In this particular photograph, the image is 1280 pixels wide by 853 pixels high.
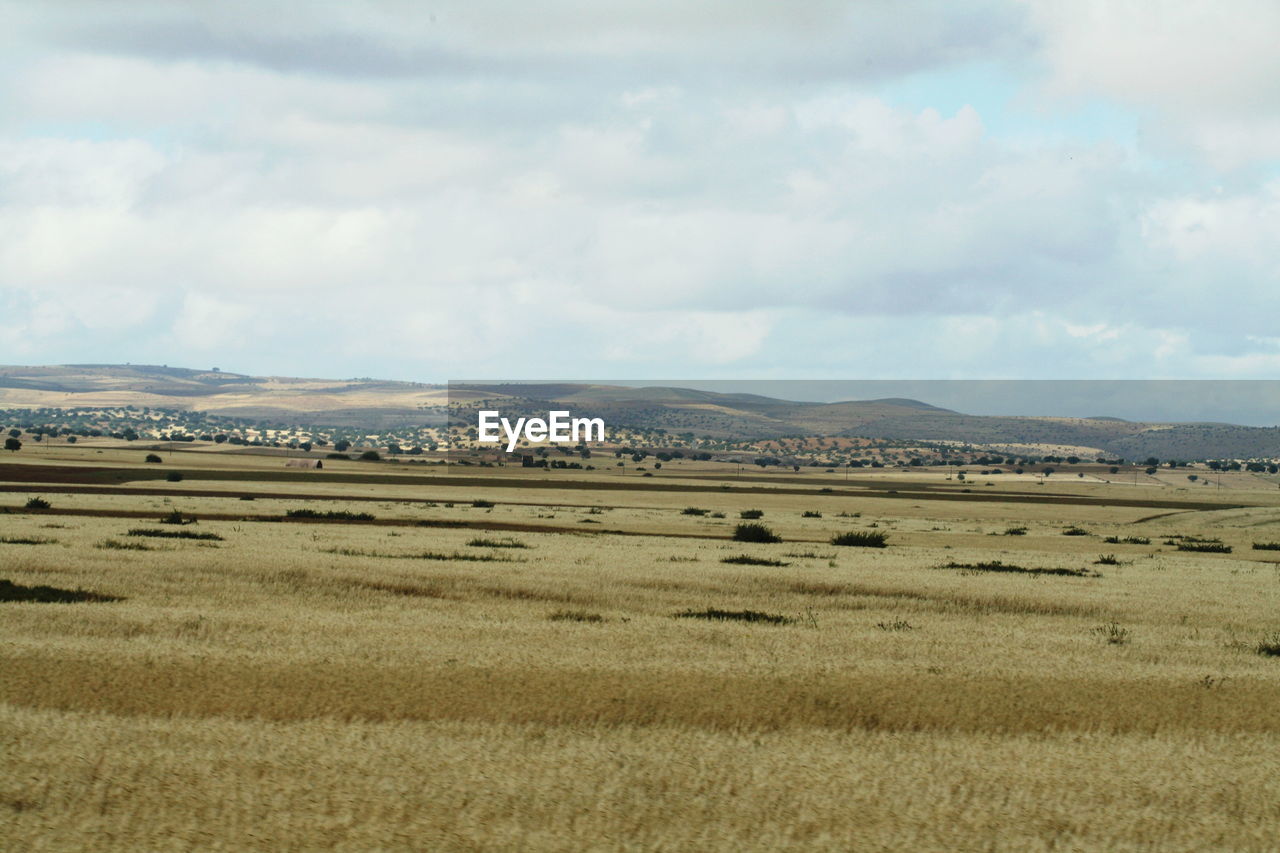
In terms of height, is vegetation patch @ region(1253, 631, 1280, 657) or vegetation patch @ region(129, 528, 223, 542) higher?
vegetation patch @ region(1253, 631, 1280, 657)

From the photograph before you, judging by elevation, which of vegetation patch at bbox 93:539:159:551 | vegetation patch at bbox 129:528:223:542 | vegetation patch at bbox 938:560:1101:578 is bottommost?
vegetation patch at bbox 938:560:1101:578

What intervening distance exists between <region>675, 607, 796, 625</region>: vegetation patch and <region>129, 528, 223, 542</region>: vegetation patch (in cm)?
1805

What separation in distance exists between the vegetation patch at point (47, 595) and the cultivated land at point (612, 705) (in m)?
0.10

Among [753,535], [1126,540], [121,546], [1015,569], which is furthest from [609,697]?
[1126,540]

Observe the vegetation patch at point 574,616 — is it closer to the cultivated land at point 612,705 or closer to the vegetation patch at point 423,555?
the cultivated land at point 612,705

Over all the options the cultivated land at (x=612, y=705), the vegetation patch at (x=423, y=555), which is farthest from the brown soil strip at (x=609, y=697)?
the vegetation patch at (x=423, y=555)

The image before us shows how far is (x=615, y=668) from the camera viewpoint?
1490cm

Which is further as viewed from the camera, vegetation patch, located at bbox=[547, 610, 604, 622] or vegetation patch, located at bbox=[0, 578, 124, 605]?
vegetation patch, located at bbox=[547, 610, 604, 622]

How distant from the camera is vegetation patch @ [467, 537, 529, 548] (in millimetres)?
36906

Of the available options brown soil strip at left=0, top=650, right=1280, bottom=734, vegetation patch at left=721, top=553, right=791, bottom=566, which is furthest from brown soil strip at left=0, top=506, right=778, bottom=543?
brown soil strip at left=0, top=650, right=1280, bottom=734

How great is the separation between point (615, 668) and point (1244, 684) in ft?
27.6

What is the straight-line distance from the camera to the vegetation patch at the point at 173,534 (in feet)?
112

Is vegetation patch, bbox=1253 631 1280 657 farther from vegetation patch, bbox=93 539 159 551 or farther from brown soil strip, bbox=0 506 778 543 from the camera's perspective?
brown soil strip, bbox=0 506 778 543

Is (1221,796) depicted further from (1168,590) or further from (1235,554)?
(1235,554)
